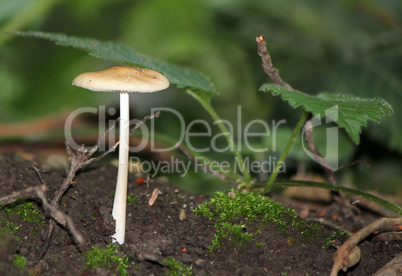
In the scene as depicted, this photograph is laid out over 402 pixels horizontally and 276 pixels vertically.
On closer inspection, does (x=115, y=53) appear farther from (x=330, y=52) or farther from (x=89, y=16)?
(x=89, y=16)

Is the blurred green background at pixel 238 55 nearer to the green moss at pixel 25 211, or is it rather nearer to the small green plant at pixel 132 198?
the small green plant at pixel 132 198

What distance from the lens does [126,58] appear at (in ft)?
6.32

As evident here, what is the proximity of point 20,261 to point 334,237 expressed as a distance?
4.06ft

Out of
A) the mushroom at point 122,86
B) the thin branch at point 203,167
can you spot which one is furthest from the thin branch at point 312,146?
the mushroom at point 122,86

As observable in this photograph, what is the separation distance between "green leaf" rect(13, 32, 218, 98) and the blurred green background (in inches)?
41.8

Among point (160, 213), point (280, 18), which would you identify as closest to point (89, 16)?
point (280, 18)

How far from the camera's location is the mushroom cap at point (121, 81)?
4.96ft

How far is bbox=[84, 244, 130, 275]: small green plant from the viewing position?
149 cm

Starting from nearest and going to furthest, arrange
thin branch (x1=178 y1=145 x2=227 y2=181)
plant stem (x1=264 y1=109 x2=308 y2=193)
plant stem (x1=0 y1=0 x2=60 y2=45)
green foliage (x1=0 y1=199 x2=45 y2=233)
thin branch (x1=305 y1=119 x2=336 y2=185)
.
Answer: green foliage (x1=0 y1=199 x2=45 y2=233)
plant stem (x1=264 y1=109 x2=308 y2=193)
thin branch (x1=305 y1=119 x2=336 y2=185)
thin branch (x1=178 y1=145 x2=227 y2=181)
plant stem (x1=0 y1=0 x2=60 y2=45)

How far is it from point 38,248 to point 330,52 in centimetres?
307

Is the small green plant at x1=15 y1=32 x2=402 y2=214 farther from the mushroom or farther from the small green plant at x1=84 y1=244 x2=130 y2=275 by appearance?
the small green plant at x1=84 y1=244 x2=130 y2=275

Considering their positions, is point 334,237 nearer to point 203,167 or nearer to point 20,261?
point 203,167

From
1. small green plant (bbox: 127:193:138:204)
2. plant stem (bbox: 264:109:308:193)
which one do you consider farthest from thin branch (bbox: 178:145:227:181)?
small green plant (bbox: 127:193:138:204)

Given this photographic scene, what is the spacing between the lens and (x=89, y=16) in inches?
184
